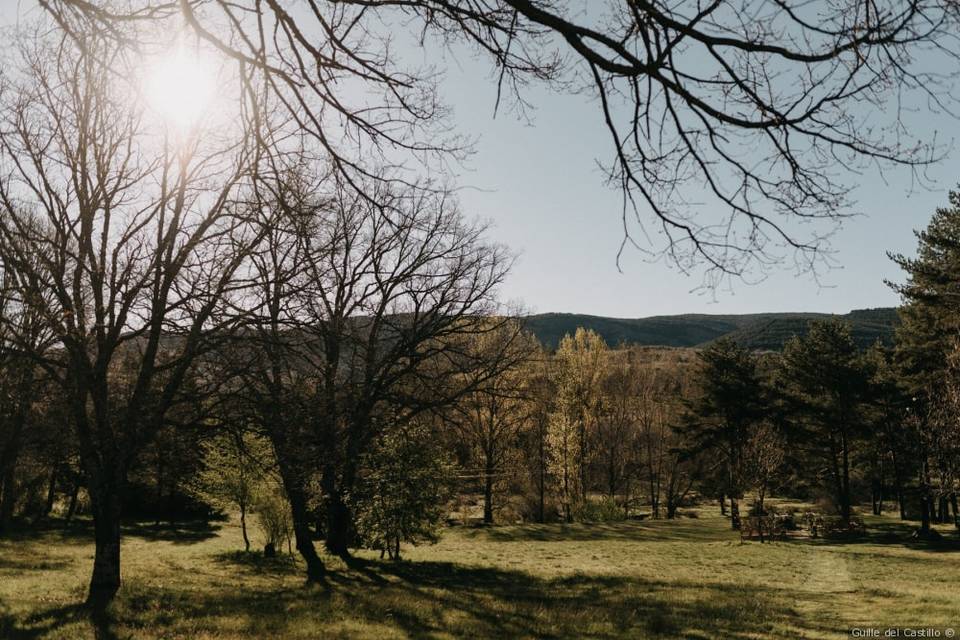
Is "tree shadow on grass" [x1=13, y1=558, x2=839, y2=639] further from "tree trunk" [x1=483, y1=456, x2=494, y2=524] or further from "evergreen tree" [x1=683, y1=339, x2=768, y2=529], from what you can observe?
"evergreen tree" [x1=683, y1=339, x2=768, y2=529]

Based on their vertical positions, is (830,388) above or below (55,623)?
above

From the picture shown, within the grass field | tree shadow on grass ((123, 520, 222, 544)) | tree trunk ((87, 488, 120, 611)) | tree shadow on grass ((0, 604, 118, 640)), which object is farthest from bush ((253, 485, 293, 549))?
tree shadow on grass ((123, 520, 222, 544))

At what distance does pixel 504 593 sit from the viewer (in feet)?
46.0

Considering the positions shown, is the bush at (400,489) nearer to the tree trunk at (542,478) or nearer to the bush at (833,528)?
the tree trunk at (542,478)

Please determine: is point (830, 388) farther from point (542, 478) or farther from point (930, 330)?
point (542, 478)

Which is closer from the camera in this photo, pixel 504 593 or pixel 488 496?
pixel 504 593

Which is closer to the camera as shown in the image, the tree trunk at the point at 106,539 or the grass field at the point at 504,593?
the grass field at the point at 504,593

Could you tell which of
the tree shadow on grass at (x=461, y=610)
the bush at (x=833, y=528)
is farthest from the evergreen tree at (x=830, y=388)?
the tree shadow on grass at (x=461, y=610)

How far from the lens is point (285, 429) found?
10.6 meters

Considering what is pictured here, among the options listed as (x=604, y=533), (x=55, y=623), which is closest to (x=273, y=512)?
(x=55, y=623)

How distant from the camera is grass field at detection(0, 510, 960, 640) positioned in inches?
371

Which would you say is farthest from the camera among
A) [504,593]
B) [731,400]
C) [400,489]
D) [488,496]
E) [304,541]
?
[731,400]

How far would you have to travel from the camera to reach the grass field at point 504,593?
9422 mm

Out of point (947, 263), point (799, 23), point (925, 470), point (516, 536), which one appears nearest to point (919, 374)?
point (925, 470)
